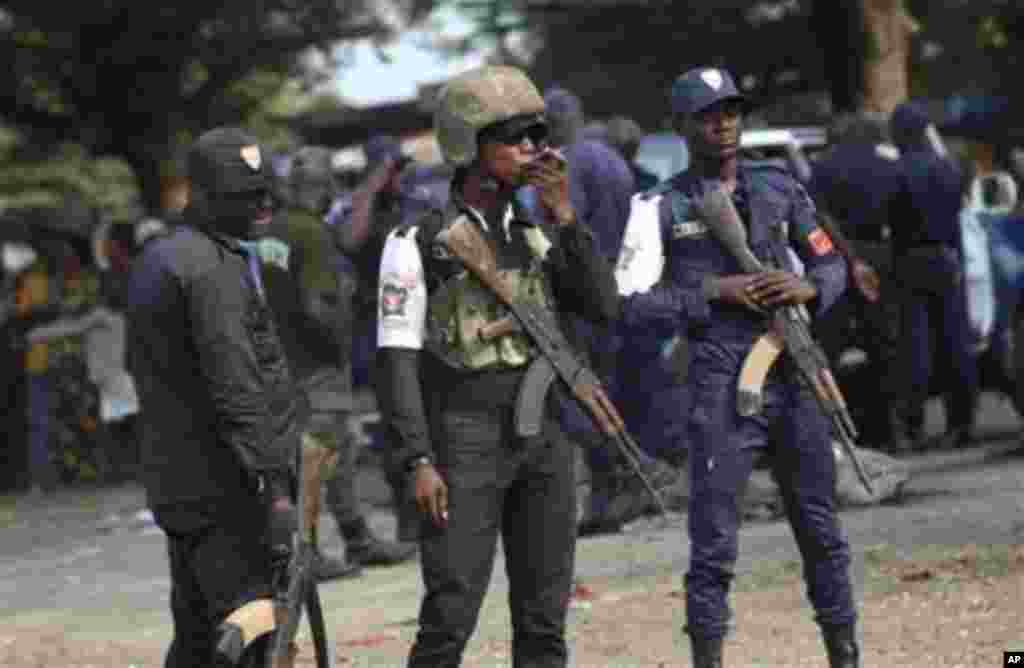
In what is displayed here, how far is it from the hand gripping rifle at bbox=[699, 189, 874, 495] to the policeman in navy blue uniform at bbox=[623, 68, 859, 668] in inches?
1.2

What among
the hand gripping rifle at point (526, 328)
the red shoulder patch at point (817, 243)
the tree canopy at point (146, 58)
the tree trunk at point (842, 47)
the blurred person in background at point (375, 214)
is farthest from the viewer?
the tree canopy at point (146, 58)

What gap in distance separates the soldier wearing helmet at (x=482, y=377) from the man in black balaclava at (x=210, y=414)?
15.2 inches

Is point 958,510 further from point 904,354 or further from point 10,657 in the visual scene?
point 10,657

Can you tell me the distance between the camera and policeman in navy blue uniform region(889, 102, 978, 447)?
1582 centimetres

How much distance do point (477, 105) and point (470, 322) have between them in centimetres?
60

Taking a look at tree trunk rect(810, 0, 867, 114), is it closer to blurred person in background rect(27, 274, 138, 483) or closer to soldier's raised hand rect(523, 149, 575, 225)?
blurred person in background rect(27, 274, 138, 483)

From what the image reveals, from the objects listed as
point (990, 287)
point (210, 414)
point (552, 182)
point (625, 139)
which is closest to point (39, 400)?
point (625, 139)

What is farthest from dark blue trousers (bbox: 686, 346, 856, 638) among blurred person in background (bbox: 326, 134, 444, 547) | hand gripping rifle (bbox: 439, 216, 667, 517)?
blurred person in background (bbox: 326, 134, 444, 547)

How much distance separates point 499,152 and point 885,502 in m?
6.41

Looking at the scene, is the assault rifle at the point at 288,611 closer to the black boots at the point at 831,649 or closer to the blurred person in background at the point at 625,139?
the black boots at the point at 831,649

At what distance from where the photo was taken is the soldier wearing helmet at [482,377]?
785 cm

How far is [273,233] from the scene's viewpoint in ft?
40.9

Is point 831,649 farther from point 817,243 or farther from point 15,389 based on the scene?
point 15,389

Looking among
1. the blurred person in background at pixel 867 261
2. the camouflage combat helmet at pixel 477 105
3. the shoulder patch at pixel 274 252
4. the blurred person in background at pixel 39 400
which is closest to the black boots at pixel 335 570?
the shoulder patch at pixel 274 252
